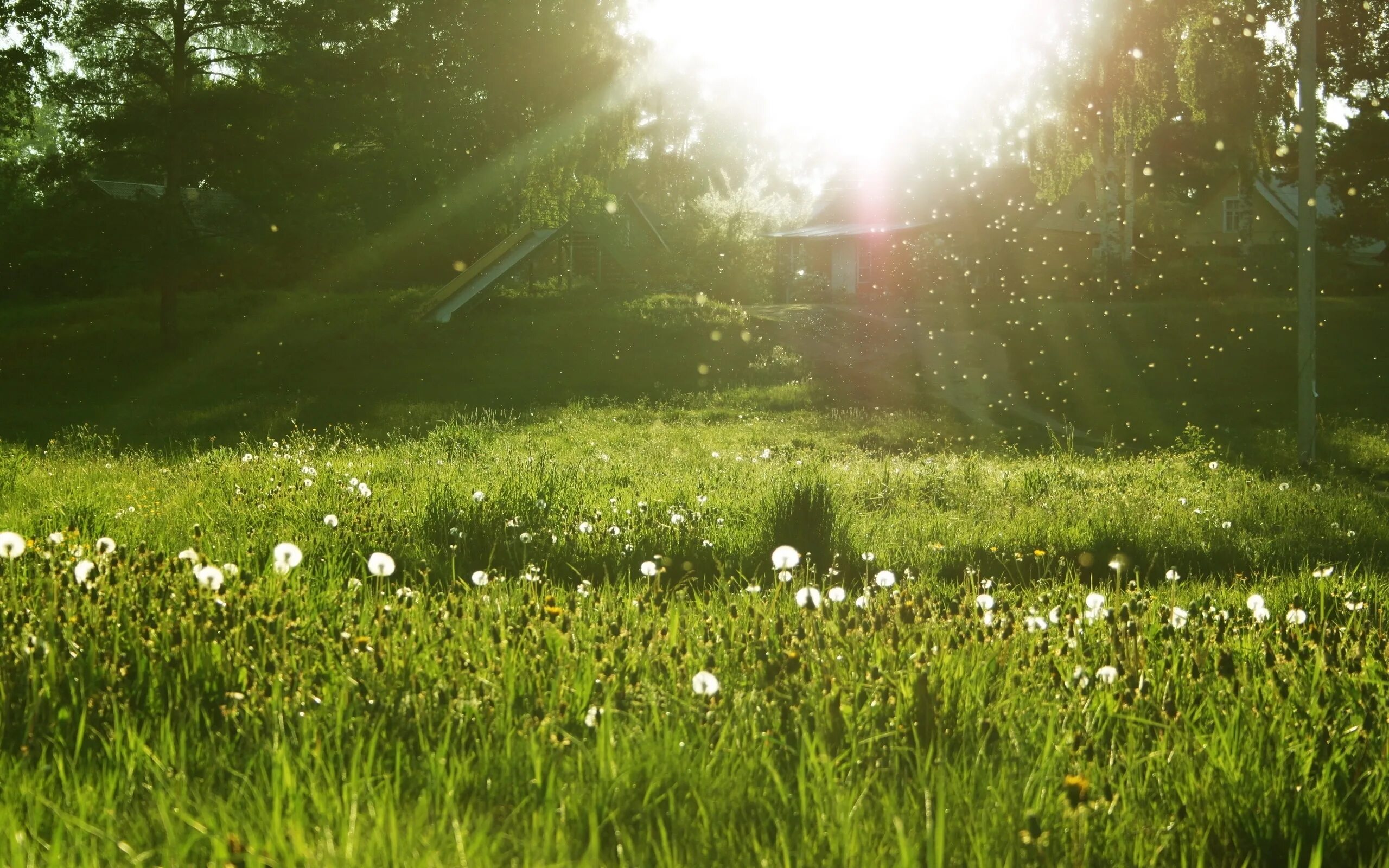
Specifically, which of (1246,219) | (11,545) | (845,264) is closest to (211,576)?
(11,545)

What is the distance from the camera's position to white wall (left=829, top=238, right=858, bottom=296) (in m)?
51.5

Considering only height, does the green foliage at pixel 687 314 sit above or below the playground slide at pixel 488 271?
below

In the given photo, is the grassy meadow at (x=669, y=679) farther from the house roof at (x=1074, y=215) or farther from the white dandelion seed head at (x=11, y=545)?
the house roof at (x=1074, y=215)

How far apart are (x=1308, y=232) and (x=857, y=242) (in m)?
37.6

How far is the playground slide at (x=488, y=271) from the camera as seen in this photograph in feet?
102

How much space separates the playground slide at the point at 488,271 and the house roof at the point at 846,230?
15.8 meters

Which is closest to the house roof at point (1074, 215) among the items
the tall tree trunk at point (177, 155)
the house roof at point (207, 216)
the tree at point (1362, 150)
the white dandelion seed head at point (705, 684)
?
the tree at point (1362, 150)

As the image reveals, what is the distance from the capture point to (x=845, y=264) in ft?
172

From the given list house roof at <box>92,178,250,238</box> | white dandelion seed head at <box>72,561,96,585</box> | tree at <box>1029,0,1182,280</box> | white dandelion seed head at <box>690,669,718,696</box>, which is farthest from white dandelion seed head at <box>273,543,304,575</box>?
house roof at <box>92,178,250,238</box>

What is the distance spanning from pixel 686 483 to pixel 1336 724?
661 centimetres

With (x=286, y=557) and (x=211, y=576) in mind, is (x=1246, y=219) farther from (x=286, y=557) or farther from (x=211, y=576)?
(x=211, y=576)

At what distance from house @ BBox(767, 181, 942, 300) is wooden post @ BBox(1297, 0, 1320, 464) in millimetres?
26393

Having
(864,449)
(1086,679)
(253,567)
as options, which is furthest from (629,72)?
(1086,679)

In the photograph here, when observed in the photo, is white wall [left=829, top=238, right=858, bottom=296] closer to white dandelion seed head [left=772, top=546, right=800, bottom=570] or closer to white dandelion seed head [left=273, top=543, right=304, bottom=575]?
white dandelion seed head [left=772, top=546, right=800, bottom=570]
